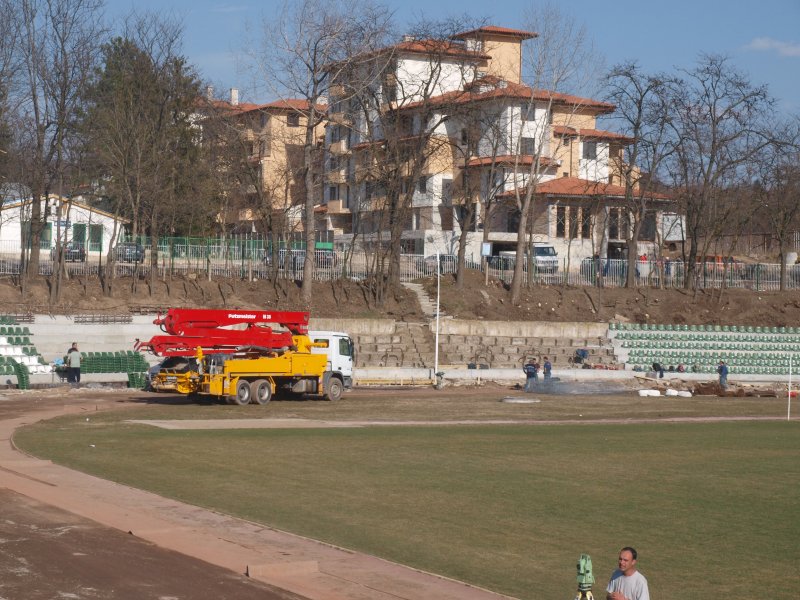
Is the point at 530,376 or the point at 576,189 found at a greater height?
the point at 576,189

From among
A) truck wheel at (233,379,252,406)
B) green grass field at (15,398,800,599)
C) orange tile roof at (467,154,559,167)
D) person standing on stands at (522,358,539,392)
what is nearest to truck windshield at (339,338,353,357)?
truck wheel at (233,379,252,406)

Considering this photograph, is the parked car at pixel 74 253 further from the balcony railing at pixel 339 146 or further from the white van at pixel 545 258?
the balcony railing at pixel 339 146

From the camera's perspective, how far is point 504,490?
71.1ft

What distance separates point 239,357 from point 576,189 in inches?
1941

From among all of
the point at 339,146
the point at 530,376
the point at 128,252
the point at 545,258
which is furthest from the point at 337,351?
the point at 339,146

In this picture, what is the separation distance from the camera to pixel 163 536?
16.3 m

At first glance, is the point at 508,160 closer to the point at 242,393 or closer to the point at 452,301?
the point at 452,301

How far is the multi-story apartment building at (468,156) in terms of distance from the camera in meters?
69.8

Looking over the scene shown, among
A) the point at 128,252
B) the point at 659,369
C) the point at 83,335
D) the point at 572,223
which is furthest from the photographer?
the point at 572,223

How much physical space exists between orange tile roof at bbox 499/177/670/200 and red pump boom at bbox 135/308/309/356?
43176 millimetres

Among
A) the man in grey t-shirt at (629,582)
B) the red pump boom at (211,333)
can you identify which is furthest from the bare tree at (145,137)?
the man in grey t-shirt at (629,582)

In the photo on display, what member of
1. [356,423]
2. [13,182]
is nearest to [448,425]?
[356,423]

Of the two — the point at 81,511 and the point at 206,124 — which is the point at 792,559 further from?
the point at 206,124

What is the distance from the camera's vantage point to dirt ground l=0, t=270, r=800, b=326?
58.3 metres
